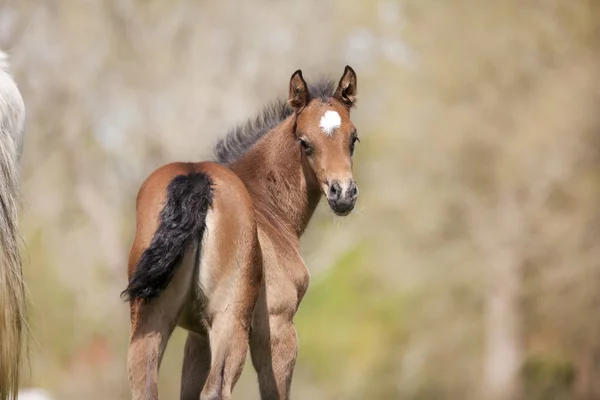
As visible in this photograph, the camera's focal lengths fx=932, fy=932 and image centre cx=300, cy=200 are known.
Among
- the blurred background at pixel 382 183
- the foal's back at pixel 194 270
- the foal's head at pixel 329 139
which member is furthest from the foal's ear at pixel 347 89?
the blurred background at pixel 382 183

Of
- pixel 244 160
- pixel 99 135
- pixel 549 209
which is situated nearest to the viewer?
pixel 244 160

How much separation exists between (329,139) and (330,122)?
97 mm

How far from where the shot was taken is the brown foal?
165 inches

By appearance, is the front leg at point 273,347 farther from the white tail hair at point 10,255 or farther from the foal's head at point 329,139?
the white tail hair at point 10,255

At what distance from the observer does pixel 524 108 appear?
802 inches

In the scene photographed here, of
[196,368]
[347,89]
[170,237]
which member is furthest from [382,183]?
[170,237]

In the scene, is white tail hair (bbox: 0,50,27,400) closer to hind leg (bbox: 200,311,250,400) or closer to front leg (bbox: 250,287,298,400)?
hind leg (bbox: 200,311,250,400)

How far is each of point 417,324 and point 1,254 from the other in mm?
16118

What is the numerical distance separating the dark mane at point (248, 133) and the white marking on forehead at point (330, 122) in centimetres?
66

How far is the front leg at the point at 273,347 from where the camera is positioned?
4828 mm

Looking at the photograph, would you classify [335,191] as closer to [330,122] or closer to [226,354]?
[330,122]

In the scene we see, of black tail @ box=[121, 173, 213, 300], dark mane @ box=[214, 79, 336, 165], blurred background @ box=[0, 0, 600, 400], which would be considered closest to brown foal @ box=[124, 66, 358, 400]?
black tail @ box=[121, 173, 213, 300]

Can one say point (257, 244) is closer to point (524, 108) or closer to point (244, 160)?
point (244, 160)

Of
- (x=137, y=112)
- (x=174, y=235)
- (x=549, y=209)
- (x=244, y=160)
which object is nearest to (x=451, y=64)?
(x=549, y=209)
